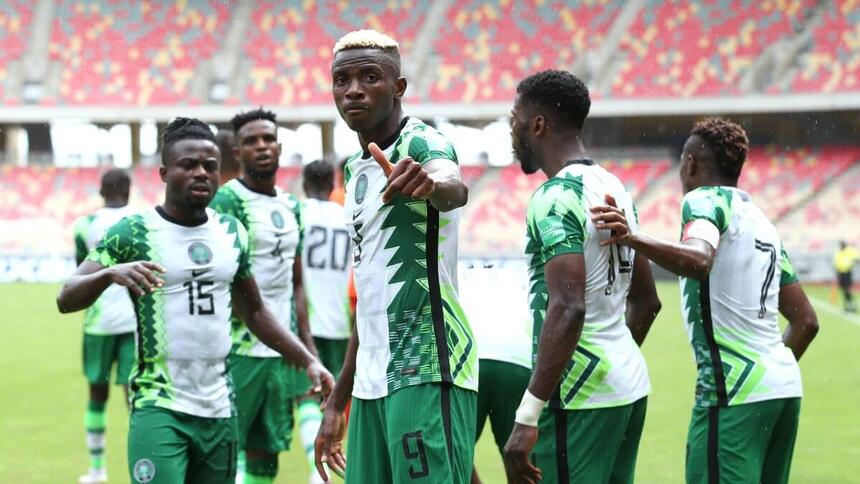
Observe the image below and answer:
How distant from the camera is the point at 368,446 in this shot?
3.54 meters

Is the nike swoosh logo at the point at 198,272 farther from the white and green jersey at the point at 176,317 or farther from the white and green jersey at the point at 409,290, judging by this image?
the white and green jersey at the point at 409,290

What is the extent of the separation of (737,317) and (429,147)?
1.88 meters

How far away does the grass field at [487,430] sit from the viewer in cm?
781

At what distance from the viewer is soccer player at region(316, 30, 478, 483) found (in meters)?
3.41

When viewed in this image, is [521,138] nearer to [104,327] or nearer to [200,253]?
[200,253]

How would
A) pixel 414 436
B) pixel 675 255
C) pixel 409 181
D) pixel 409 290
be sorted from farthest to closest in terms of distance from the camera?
pixel 675 255, pixel 409 290, pixel 414 436, pixel 409 181

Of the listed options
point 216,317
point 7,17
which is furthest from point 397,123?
point 7,17

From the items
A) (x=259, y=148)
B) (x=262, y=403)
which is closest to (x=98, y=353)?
(x=262, y=403)

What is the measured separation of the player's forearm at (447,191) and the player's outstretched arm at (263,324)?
1839mm

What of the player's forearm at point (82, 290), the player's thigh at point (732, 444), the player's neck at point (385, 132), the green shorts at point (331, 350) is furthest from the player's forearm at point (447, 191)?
the green shorts at point (331, 350)

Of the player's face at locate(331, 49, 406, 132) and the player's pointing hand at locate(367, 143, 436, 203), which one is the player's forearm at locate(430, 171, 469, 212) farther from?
the player's face at locate(331, 49, 406, 132)

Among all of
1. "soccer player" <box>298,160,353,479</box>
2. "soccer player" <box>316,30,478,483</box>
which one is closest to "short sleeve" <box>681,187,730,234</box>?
"soccer player" <box>316,30,478,483</box>

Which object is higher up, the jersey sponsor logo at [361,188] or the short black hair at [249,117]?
the short black hair at [249,117]

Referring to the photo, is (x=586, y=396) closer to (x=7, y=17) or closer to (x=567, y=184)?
(x=567, y=184)
